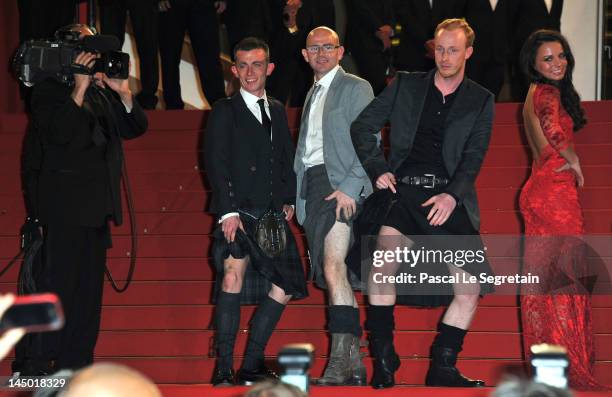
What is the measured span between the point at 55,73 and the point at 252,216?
111 centimetres

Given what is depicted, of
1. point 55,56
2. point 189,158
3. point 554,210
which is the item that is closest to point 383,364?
point 554,210

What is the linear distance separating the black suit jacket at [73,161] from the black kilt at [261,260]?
502 mm

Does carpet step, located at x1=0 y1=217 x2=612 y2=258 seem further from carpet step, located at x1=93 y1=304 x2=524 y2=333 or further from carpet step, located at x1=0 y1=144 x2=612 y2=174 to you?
carpet step, located at x1=0 y1=144 x2=612 y2=174

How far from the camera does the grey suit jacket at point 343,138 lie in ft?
16.2

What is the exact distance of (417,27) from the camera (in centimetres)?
841

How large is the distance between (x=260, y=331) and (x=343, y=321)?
0.43 meters

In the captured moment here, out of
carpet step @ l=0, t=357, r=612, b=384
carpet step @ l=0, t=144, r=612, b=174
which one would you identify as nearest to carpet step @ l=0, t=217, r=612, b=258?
carpet step @ l=0, t=144, r=612, b=174

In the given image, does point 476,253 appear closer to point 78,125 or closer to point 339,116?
point 339,116

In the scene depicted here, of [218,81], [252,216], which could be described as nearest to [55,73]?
[252,216]

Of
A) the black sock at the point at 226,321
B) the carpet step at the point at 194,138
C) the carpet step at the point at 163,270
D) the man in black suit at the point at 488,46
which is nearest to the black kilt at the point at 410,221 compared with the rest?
the black sock at the point at 226,321

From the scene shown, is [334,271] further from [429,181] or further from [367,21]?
[367,21]

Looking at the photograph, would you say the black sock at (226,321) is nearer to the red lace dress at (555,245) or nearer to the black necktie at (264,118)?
the black necktie at (264,118)

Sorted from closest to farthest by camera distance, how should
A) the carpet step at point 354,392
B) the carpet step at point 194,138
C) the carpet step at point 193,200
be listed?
the carpet step at point 354,392 → the carpet step at point 193,200 → the carpet step at point 194,138

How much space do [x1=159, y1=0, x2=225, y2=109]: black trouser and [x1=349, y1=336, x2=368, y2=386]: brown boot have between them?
3.64 m
